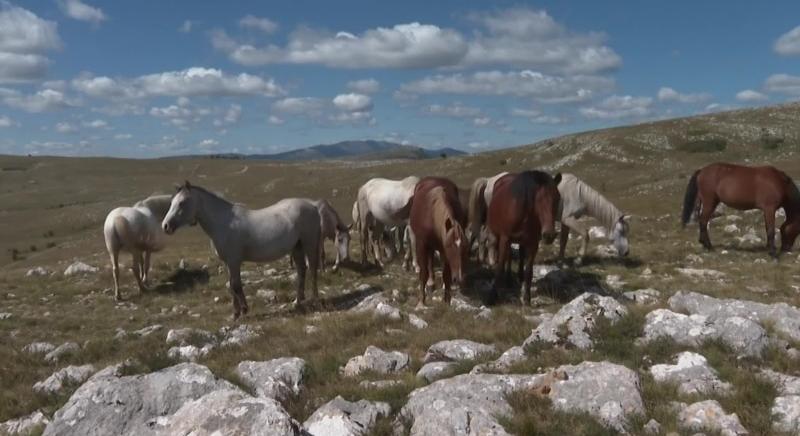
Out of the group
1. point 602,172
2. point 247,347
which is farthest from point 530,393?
point 602,172

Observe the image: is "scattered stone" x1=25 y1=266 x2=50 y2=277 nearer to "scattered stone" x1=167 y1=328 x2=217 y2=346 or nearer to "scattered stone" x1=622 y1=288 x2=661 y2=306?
"scattered stone" x1=167 y1=328 x2=217 y2=346

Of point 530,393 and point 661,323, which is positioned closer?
point 530,393

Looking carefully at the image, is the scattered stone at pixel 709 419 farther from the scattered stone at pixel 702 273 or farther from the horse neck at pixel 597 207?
the horse neck at pixel 597 207

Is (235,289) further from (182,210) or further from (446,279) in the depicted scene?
(446,279)

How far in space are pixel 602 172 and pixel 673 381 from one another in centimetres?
Result: 5911

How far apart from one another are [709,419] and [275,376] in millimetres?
4363

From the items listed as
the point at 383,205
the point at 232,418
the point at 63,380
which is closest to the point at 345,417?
the point at 232,418

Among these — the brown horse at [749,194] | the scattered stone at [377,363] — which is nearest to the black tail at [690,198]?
the brown horse at [749,194]

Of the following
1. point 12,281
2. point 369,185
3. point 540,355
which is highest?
point 369,185

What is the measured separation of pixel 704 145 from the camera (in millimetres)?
72500

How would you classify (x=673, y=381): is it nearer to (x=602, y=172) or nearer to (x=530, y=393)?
(x=530, y=393)

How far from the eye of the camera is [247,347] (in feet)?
30.2

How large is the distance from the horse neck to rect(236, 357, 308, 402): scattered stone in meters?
11.7

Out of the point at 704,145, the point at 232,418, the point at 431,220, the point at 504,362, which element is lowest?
the point at 504,362
